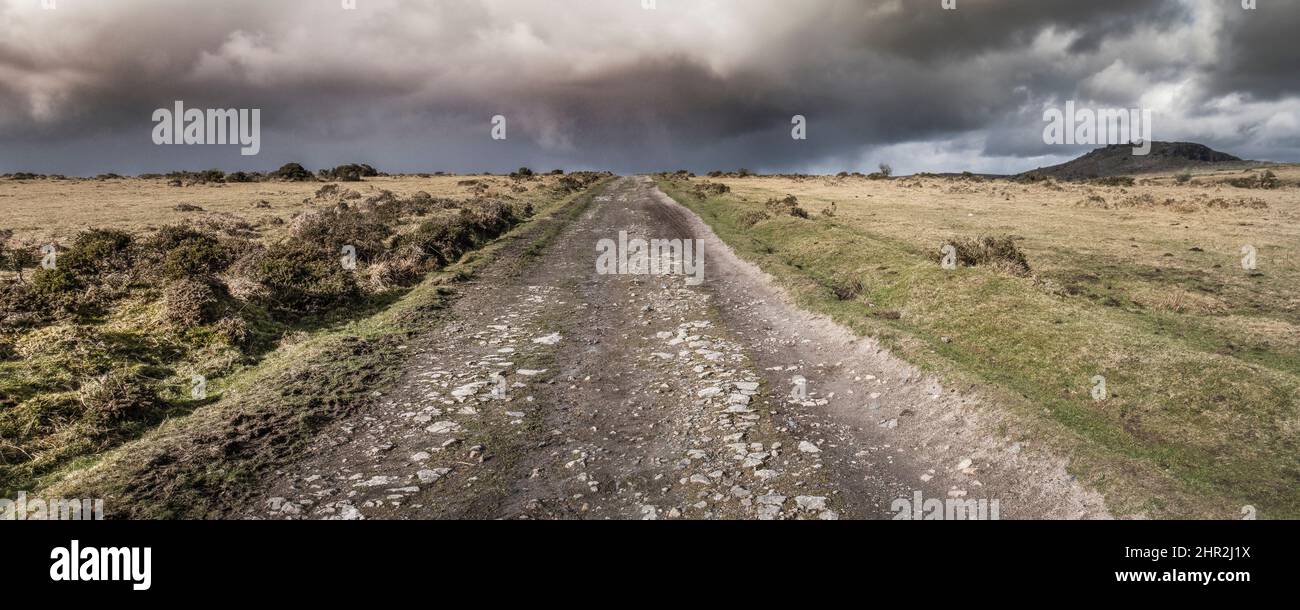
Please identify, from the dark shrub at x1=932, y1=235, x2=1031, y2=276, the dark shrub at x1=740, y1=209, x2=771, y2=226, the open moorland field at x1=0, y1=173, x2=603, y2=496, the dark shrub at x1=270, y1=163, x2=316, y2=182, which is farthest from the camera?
the dark shrub at x1=270, y1=163, x2=316, y2=182

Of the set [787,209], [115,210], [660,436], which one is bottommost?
[660,436]

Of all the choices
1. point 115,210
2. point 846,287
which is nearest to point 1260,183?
point 846,287

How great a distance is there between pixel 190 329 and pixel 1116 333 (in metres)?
16.9

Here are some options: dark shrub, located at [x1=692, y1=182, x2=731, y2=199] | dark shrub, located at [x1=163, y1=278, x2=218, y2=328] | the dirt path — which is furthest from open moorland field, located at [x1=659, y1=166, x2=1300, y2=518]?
dark shrub, located at [x1=692, y1=182, x2=731, y2=199]

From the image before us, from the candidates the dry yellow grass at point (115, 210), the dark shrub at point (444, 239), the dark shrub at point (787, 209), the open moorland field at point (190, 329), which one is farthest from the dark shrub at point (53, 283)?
the dark shrub at point (787, 209)

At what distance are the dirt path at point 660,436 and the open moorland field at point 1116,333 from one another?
0.81 metres

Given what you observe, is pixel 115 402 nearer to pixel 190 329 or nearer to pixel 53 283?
pixel 190 329

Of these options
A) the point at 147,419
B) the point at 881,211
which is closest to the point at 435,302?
the point at 147,419

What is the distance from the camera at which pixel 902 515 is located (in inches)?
232

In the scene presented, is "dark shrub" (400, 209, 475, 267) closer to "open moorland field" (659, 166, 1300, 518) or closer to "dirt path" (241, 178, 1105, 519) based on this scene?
"dirt path" (241, 178, 1105, 519)

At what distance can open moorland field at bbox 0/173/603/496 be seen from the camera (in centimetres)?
735

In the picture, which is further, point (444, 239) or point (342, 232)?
point (444, 239)

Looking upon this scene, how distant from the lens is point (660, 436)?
7.53 m

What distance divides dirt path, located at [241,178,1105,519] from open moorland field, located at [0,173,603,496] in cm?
127
